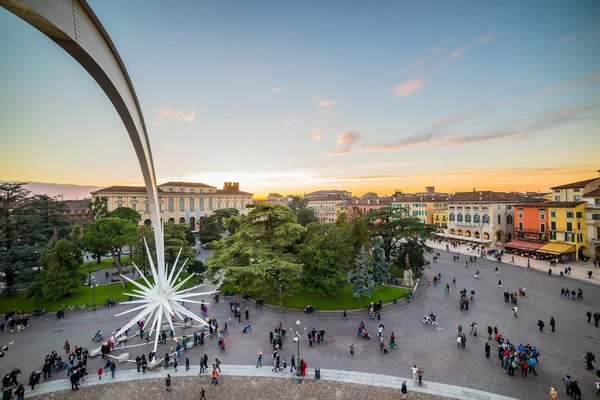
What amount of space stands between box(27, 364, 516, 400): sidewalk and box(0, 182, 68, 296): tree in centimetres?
1858

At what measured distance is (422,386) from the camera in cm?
1416

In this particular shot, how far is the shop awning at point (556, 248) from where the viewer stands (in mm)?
40941

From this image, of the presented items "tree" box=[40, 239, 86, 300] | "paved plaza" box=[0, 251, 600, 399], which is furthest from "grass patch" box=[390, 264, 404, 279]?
"tree" box=[40, 239, 86, 300]

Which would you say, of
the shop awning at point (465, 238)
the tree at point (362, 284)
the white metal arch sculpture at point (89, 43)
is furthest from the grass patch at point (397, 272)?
the white metal arch sculpture at point (89, 43)

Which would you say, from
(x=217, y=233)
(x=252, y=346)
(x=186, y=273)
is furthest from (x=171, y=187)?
(x=252, y=346)

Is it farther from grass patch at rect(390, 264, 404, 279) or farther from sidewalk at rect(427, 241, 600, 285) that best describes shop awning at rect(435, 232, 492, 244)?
grass patch at rect(390, 264, 404, 279)

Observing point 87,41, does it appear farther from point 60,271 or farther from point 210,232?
point 210,232

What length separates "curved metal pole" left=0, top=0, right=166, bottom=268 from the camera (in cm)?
404

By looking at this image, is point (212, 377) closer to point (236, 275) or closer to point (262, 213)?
point (236, 275)

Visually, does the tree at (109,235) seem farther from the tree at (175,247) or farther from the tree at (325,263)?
the tree at (325,263)

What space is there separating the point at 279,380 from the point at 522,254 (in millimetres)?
49503

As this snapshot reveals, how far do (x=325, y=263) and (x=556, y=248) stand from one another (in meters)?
40.0

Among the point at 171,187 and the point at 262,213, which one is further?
the point at 171,187

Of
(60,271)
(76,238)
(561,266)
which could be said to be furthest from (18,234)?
(561,266)
